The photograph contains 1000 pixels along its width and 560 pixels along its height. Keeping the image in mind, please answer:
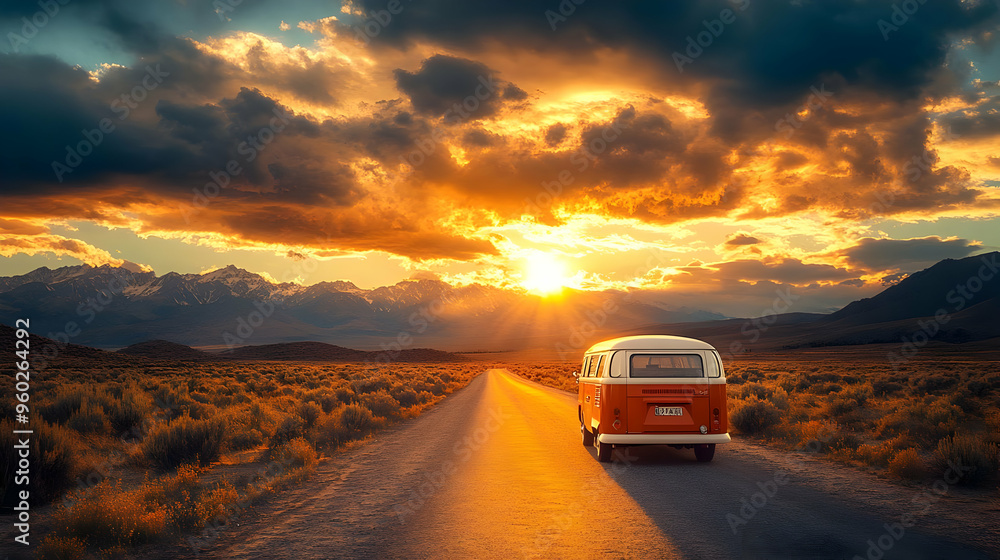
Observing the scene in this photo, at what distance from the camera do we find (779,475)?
32.2 feet

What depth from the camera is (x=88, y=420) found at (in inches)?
535

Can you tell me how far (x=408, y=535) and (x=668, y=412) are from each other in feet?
19.7

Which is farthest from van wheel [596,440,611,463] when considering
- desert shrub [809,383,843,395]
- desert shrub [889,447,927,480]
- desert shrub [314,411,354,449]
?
desert shrub [809,383,843,395]

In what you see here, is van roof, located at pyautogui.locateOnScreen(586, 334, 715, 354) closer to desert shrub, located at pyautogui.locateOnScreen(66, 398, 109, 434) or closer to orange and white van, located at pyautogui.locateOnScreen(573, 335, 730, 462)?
orange and white van, located at pyautogui.locateOnScreen(573, 335, 730, 462)

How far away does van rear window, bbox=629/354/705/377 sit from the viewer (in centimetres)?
1106

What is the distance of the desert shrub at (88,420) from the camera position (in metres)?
13.4

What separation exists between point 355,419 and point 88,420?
662 cm

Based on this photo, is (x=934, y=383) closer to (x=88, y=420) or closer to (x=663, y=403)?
(x=663, y=403)

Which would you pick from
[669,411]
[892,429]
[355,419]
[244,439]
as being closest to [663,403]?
[669,411]

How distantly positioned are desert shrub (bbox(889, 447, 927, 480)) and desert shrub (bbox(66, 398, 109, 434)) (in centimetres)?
1720

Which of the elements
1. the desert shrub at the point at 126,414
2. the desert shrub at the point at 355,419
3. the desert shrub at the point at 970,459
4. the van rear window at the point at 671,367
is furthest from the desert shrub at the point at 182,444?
the desert shrub at the point at 970,459

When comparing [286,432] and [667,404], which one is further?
[286,432]

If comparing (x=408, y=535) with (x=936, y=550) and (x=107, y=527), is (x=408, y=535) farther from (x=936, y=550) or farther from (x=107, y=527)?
(x=936, y=550)

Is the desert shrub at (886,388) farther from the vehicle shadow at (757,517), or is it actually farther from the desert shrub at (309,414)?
the desert shrub at (309,414)
